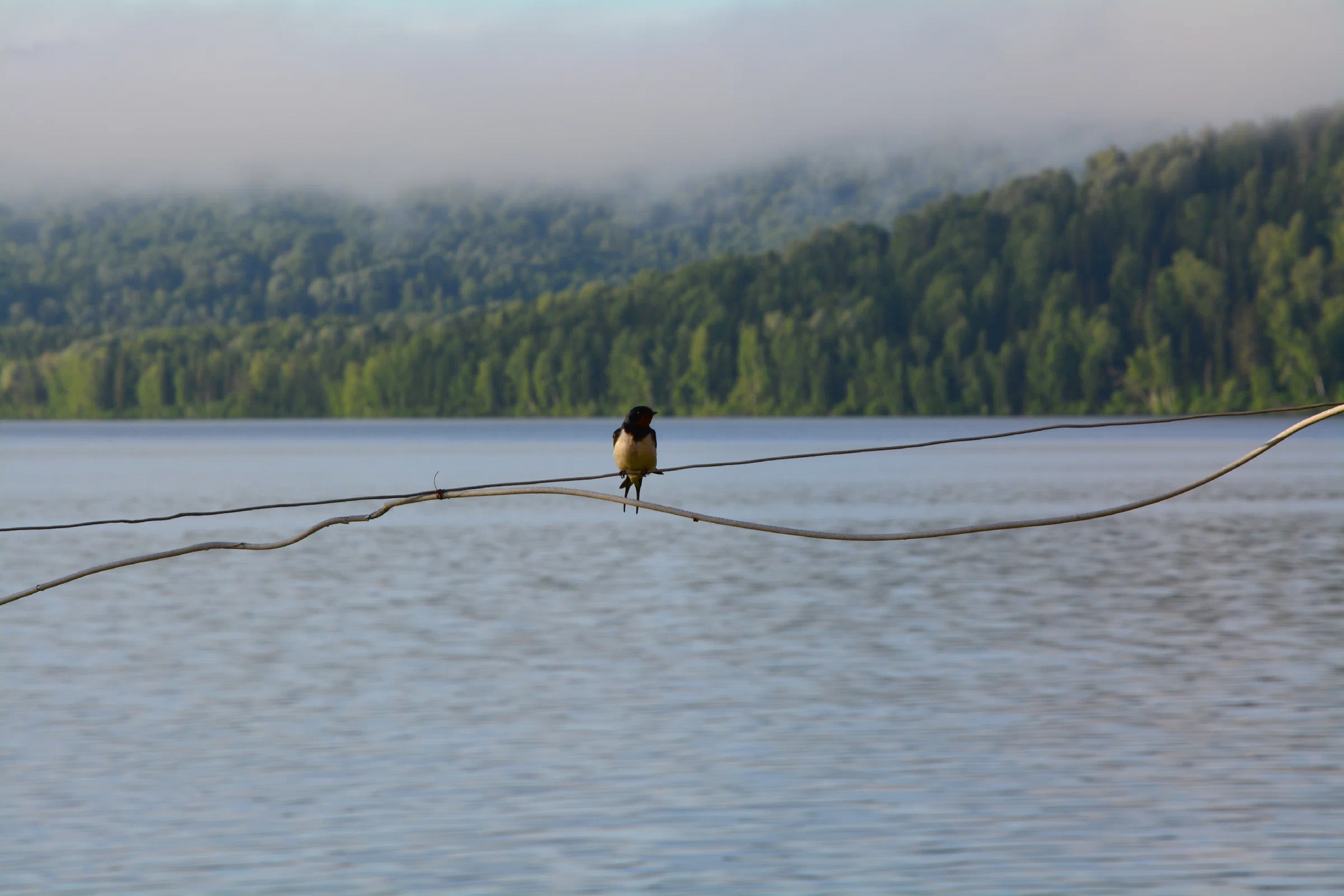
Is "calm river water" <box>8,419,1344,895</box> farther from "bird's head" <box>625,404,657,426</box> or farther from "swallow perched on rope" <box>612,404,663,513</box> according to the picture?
"bird's head" <box>625,404,657,426</box>

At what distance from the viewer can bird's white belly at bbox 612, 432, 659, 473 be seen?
16.3 m

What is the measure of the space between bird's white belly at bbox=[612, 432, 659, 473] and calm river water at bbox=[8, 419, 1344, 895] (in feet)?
14.5

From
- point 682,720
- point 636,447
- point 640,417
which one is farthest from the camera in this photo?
point 682,720

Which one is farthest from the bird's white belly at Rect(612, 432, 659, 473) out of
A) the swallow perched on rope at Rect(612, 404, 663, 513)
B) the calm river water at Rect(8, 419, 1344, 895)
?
the calm river water at Rect(8, 419, 1344, 895)

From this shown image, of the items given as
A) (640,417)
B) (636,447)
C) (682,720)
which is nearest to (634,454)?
(636,447)

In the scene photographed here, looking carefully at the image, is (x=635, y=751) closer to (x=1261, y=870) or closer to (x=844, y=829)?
(x=844, y=829)

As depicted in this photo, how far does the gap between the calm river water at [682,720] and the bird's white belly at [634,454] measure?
4.43m

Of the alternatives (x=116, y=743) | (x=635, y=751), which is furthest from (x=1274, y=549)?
(x=116, y=743)

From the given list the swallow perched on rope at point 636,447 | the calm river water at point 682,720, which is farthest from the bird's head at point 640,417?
the calm river water at point 682,720

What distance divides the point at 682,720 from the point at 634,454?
11.8 metres

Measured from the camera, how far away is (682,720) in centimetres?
2742

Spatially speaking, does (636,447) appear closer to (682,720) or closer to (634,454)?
(634,454)

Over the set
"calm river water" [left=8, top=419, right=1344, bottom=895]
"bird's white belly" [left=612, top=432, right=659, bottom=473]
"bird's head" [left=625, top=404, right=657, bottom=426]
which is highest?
"bird's head" [left=625, top=404, right=657, bottom=426]

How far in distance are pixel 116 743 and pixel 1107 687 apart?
1569 cm
